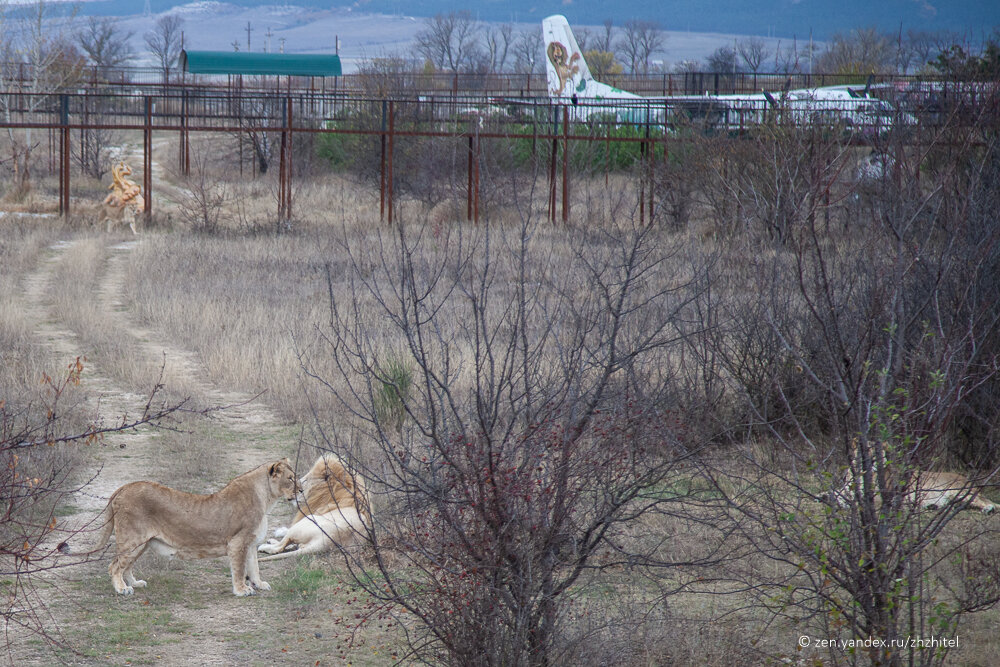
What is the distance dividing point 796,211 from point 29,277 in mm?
13565

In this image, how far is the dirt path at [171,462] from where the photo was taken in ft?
16.0

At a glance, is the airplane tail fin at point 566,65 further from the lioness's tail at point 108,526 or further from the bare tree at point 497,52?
the lioness's tail at point 108,526

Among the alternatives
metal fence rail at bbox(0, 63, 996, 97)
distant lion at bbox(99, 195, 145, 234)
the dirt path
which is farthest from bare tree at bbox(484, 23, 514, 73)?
the dirt path

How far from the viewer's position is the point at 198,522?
5.32 meters

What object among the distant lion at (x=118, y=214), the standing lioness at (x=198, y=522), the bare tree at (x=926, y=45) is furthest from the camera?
the distant lion at (x=118, y=214)

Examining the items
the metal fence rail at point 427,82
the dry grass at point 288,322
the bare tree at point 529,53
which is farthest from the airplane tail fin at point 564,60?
the bare tree at point 529,53

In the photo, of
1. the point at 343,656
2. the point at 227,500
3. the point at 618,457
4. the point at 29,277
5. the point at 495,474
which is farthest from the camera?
the point at 29,277

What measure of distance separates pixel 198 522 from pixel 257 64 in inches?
1632

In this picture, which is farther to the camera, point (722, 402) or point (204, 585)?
point (722, 402)

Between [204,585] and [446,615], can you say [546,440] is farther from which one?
[204,585]

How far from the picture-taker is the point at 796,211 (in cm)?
385

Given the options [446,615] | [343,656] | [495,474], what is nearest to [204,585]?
[343,656]

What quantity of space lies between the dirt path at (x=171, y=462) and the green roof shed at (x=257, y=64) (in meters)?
30.0

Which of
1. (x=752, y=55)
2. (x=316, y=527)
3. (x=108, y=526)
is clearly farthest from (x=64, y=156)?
(x=752, y=55)
